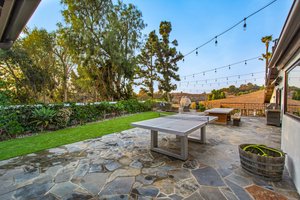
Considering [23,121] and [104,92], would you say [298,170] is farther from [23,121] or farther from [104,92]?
[104,92]

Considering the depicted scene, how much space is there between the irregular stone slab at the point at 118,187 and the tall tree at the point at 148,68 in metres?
12.0

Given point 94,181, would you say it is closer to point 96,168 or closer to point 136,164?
point 96,168

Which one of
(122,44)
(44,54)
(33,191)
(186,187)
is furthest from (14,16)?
(44,54)

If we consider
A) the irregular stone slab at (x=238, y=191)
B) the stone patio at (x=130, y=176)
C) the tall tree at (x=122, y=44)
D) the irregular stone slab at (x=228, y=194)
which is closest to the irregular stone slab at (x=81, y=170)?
the stone patio at (x=130, y=176)

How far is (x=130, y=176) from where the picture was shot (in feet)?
7.22

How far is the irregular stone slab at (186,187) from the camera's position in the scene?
5.87ft

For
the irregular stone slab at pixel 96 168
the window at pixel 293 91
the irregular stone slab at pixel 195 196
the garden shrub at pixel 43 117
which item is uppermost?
the window at pixel 293 91

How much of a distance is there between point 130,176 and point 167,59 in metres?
12.5

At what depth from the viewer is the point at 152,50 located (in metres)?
13.2

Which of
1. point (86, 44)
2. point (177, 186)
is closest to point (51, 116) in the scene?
point (177, 186)

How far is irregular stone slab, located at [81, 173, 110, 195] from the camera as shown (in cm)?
188

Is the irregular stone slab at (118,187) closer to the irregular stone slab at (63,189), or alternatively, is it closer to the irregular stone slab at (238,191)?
the irregular stone slab at (63,189)

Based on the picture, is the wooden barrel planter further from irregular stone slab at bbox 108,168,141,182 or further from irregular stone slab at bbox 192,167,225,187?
irregular stone slab at bbox 108,168,141,182

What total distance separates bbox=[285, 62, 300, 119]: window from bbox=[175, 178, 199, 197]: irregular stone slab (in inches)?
72.8
